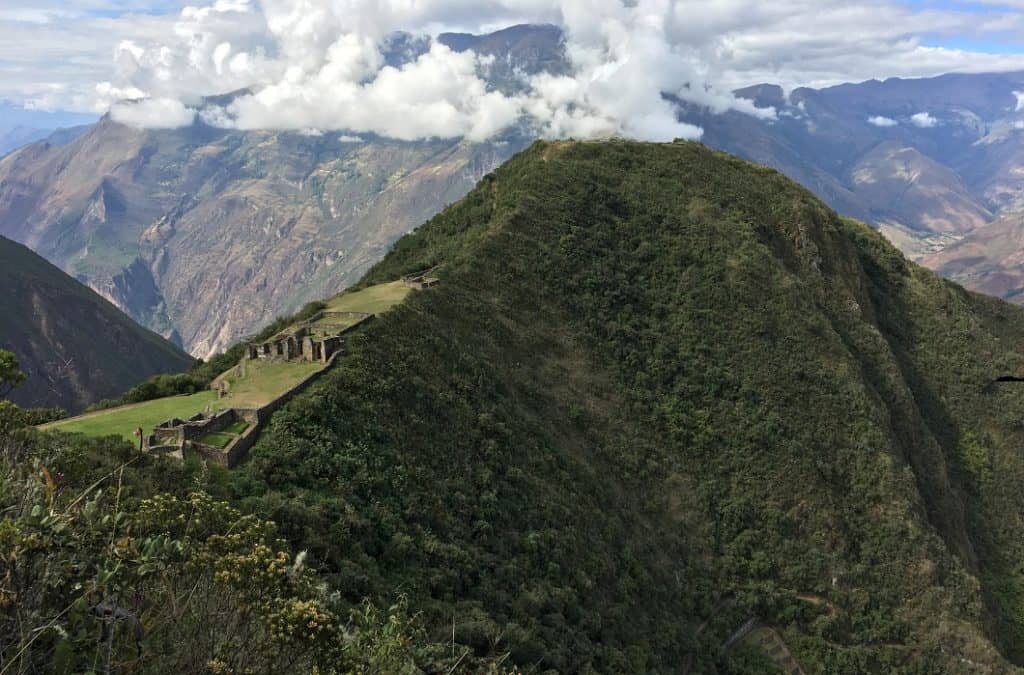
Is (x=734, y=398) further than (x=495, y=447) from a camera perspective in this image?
Yes

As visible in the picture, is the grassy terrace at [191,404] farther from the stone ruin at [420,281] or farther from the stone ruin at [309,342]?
the stone ruin at [420,281]

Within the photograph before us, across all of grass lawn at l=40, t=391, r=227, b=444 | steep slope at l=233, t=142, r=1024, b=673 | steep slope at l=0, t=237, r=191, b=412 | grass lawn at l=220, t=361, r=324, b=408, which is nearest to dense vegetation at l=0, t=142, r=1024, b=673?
steep slope at l=233, t=142, r=1024, b=673

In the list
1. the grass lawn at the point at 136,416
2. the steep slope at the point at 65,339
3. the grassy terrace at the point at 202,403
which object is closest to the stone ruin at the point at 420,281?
the grassy terrace at the point at 202,403

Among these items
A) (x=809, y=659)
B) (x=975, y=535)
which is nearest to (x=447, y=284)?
(x=809, y=659)

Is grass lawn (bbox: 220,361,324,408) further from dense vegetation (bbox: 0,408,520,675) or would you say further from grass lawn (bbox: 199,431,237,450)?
dense vegetation (bbox: 0,408,520,675)

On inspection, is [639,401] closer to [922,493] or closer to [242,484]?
[922,493]
